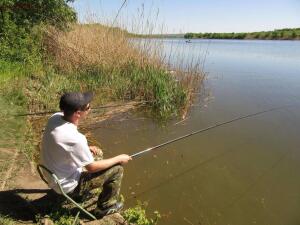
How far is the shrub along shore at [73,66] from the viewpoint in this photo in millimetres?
7695

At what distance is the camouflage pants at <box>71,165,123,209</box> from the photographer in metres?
3.24

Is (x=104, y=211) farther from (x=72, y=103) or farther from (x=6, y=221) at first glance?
(x=72, y=103)

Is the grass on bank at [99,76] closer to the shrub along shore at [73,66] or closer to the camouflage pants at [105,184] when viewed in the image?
the shrub along shore at [73,66]

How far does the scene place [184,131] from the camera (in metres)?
6.93

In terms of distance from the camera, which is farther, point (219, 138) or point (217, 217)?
point (219, 138)

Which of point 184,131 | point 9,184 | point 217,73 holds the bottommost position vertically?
point 217,73

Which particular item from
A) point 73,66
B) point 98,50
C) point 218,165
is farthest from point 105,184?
point 73,66

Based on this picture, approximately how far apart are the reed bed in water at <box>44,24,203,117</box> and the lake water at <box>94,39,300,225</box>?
510 millimetres

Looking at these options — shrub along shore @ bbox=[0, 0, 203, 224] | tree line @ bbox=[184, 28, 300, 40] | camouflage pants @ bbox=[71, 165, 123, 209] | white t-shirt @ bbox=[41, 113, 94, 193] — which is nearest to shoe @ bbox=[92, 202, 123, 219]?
camouflage pants @ bbox=[71, 165, 123, 209]

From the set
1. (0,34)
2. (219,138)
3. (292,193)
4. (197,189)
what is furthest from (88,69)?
(292,193)

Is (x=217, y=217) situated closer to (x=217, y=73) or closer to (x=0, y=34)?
(x=0, y=34)

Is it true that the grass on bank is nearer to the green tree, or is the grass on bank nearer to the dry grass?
the dry grass

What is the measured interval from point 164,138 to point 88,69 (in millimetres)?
3688

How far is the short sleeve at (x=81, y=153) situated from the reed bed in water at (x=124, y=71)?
499cm
